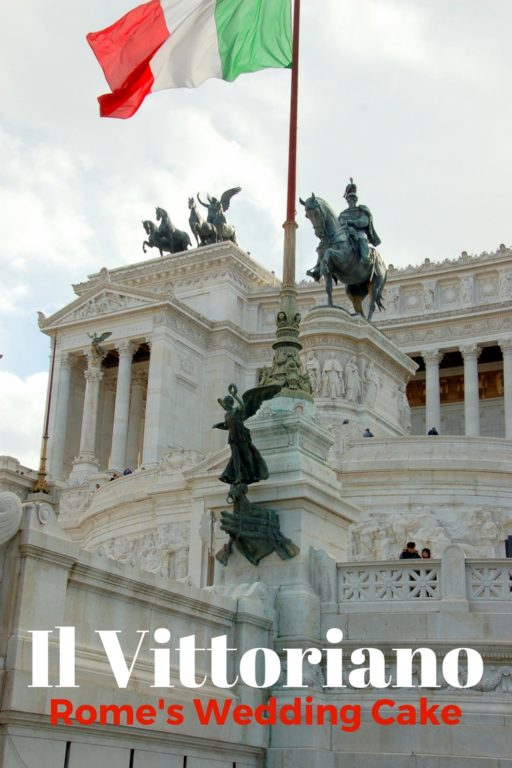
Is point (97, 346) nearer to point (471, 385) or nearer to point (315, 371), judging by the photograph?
point (471, 385)

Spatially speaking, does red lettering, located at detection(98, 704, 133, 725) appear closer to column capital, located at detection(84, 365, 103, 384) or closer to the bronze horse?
the bronze horse

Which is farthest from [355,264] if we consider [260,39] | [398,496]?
[260,39]

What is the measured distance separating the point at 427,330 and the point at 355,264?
2767 cm

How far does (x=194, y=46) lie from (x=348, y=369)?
21.8 metres

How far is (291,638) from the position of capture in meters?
14.5

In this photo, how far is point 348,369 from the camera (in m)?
40.8

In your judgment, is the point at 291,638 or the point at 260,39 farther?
the point at 260,39

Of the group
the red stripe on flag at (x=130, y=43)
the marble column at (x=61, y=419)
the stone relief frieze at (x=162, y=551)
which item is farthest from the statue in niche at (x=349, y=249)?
the marble column at (x=61, y=419)

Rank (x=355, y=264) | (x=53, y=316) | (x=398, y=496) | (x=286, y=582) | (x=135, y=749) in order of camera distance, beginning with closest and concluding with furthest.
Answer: (x=135, y=749) < (x=286, y=582) < (x=398, y=496) < (x=355, y=264) < (x=53, y=316)

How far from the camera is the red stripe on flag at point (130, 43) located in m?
20.4

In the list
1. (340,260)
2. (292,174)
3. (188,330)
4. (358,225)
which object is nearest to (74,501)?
(340,260)

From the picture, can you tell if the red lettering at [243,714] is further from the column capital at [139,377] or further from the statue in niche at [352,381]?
the column capital at [139,377]

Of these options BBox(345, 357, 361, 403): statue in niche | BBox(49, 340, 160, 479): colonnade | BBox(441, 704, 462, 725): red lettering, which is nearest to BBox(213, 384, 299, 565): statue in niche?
BBox(441, 704, 462, 725): red lettering

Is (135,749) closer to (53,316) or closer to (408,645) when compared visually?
(408,645)
